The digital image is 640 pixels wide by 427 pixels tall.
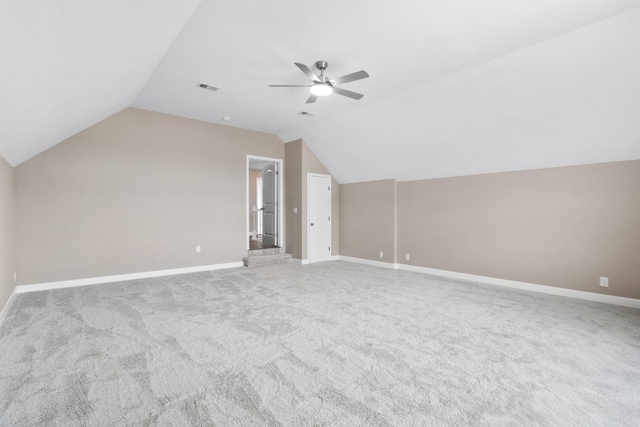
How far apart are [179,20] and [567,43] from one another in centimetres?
370

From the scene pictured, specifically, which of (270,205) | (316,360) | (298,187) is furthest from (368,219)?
(316,360)

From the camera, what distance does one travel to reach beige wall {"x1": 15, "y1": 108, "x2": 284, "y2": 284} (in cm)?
435

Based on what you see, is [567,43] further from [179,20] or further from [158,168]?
[158,168]

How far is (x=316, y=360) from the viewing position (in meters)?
2.35

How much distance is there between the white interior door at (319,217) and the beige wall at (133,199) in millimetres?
1479

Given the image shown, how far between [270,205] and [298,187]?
3.79 ft

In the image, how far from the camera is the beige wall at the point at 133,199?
4348mm

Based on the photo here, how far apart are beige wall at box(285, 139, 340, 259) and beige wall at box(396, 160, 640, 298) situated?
2352 millimetres

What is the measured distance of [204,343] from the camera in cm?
264

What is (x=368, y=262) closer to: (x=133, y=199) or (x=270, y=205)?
(x=270, y=205)

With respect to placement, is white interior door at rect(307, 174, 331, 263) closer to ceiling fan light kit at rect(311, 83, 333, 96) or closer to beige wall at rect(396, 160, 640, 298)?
beige wall at rect(396, 160, 640, 298)

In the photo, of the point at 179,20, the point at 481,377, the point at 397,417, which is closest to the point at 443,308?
the point at 481,377

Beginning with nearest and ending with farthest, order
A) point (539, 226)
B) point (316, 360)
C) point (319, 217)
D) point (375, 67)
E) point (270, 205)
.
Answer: point (316, 360), point (375, 67), point (539, 226), point (319, 217), point (270, 205)

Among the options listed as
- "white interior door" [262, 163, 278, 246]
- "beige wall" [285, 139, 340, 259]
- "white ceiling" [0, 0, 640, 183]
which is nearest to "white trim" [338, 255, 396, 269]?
"beige wall" [285, 139, 340, 259]
